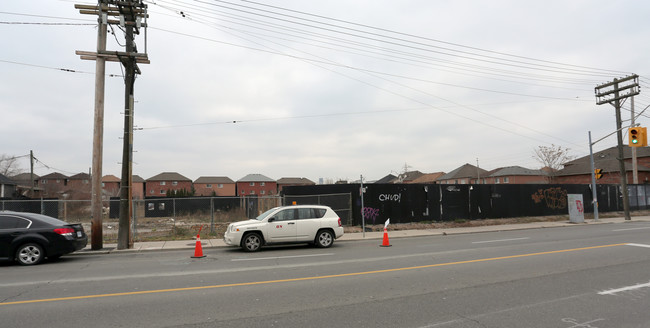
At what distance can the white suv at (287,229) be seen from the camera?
38.7 feet

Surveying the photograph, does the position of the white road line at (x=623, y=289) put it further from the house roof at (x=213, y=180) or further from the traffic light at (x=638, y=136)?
the house roof at (x=213, y=180)

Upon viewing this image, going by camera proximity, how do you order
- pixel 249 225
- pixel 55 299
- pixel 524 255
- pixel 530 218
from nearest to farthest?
1. pixel 55 299
2. pixel 524 255
3. pixel 249 225
4. pixel 530 218

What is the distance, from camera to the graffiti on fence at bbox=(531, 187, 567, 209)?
973 inches

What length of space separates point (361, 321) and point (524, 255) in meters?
7.27

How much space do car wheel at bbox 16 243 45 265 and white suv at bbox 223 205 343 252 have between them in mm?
5038

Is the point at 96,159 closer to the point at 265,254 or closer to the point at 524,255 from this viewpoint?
the point at 265,254

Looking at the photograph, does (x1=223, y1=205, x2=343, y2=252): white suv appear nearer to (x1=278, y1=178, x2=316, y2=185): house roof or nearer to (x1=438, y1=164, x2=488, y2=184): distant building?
(x1=438, y1=164, x2=488, y2=184): distant building

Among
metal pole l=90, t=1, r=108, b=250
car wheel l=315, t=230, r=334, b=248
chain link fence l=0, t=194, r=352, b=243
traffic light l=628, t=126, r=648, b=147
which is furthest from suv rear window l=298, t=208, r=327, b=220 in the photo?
traffic light l=628, t=126, r=648, b=147

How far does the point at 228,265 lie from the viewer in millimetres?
9211

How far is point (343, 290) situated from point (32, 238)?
905cm

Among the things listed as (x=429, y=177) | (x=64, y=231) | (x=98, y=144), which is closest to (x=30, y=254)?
(x=64, y=231)

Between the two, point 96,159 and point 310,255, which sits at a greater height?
point 96,159

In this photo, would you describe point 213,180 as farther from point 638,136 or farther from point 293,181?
point 638,136

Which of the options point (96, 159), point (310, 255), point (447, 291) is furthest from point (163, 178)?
point (447, 291)
